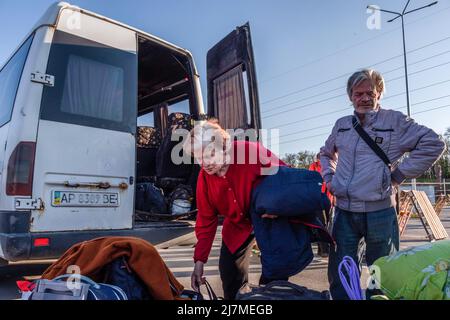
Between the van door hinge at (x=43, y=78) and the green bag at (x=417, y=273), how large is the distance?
2.81 meters

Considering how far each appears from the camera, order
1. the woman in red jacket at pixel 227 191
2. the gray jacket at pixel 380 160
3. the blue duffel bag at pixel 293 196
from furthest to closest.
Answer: the woman in red jacket at pixel 227 191
the gray jacket at pixel 380 160
the blue duffel bag at pixel 293 196

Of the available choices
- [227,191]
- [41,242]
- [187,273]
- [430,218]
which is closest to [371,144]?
[227,191]

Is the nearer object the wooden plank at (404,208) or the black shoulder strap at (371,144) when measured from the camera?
the black shoulder strap at (371,144)

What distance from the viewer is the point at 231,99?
164 inches

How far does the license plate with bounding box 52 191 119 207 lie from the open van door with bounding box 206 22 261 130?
4.97 ft

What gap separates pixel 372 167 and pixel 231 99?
239cm

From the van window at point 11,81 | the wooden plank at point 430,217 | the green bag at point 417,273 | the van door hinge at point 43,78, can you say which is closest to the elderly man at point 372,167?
the green bag at point 417,273

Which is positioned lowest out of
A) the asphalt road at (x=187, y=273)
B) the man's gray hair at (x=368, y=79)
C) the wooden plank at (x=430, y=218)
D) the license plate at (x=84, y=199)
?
the asphalt road at (x=187, y=273)

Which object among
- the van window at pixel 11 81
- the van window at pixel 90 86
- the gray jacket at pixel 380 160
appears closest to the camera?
the gray jacket at pixel 380 160

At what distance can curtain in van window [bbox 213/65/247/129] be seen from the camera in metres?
3.99

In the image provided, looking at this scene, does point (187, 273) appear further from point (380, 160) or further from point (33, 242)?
point (380, 160)

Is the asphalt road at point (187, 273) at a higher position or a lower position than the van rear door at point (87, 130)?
lower

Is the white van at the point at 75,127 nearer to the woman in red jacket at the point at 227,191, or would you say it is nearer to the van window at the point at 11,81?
the van window at the point at 11,81

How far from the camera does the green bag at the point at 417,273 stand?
1.11 m
